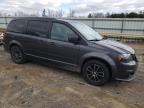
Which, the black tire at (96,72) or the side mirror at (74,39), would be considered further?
the side mirror at (74,39)

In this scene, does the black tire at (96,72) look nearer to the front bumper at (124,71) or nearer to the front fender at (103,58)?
the front fender at (103,58)

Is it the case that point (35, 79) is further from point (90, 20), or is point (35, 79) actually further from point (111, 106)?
point (90, 20)

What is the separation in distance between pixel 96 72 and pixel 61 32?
1.60m

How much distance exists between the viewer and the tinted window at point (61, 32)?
196 inches

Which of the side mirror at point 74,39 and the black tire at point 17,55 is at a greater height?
the side mirror at point 74,39

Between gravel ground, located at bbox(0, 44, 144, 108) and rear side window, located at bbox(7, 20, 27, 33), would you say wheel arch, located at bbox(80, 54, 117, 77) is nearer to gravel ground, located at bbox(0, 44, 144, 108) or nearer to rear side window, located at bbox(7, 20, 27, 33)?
gravel ground, located at bbox(0, 44, 144, 108)

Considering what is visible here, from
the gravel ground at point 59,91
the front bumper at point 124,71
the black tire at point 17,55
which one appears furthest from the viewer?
the black tire at point 17,55

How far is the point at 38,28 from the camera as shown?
566 centimetres

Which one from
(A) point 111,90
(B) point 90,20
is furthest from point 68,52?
(B) point 90,20

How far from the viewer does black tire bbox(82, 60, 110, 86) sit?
14.6 feet

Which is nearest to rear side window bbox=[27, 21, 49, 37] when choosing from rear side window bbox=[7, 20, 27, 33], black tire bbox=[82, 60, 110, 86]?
rear side window bbox=[7, 20, 27, 33]

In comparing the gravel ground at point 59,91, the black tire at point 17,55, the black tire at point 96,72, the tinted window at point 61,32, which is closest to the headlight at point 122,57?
the black tire at point 96,72

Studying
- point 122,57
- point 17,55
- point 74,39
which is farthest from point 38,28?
point 122,57

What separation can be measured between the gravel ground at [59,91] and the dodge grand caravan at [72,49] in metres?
0.37
